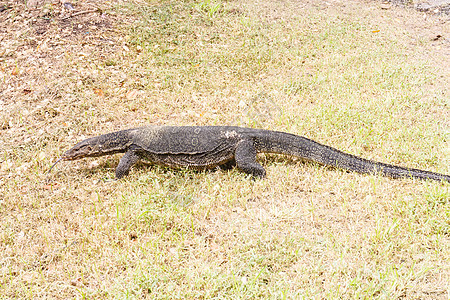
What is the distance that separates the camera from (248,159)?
406cm

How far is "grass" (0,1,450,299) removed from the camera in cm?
295

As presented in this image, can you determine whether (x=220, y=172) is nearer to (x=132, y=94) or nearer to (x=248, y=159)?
(x=248, y=159)

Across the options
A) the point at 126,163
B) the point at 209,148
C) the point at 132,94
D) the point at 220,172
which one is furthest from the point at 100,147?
the point at 132,94

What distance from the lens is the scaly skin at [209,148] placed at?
401cm

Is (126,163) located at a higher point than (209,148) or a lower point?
lower

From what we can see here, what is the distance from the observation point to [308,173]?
4.05 meters

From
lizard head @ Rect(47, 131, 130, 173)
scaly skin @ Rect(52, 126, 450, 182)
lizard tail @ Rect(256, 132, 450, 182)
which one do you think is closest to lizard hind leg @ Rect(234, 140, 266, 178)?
scaly skin @ Rect(52, 126, 450, 182)

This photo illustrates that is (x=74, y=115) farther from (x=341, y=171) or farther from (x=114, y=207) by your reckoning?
(x=341, y=171)

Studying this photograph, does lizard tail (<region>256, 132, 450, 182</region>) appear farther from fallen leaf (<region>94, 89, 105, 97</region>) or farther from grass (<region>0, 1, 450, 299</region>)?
fallen leaf (<region>94, 89, 105, 97</region>)

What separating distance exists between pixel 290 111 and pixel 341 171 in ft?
4.93

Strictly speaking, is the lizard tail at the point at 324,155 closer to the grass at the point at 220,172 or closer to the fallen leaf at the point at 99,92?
the grass at the point at 220,172

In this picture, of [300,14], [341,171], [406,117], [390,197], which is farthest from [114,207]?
[300,14]

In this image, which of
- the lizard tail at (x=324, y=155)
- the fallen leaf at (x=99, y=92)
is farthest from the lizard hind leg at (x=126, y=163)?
the fallen leaf at (x=99, y=92)

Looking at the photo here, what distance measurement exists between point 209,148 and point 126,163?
0.99m
